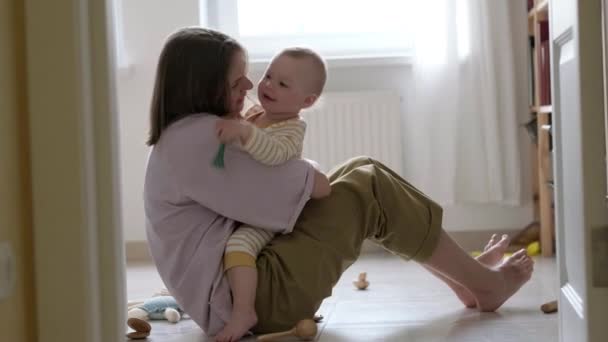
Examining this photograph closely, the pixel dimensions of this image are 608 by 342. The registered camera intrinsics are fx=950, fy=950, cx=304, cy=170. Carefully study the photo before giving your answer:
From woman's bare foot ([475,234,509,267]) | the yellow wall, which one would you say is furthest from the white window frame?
the yellow wall

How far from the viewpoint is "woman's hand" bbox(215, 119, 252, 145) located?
71.2 inches

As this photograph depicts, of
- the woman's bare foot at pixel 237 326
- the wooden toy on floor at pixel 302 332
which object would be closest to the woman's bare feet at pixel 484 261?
the wooden toy on floor at pixel 302 332

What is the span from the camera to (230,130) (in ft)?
5.93

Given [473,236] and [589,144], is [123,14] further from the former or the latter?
[589,144]

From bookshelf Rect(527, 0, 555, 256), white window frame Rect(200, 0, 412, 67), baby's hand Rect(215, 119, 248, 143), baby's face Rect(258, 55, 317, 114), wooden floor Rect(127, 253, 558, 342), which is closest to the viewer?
baby's hand Rect(215, 119, 248, 143)

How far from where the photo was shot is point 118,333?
1.47 meters

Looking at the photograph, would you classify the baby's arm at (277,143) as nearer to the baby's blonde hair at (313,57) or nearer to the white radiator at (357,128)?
the baby's blonde hair at (313,57)

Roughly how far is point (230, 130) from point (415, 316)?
66 cm

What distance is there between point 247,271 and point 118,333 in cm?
44

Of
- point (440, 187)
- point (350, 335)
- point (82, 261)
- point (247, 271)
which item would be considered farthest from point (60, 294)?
point (440, 187)

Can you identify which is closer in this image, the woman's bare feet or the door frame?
the door frame

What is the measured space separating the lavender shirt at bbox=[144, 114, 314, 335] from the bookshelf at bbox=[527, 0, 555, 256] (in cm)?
147

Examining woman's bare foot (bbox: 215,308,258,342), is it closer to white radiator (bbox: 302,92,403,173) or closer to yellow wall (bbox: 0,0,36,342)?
yellow wall (bbox: 0,0,36,342)

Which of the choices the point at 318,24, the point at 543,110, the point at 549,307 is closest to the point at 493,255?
the point at 549,307
